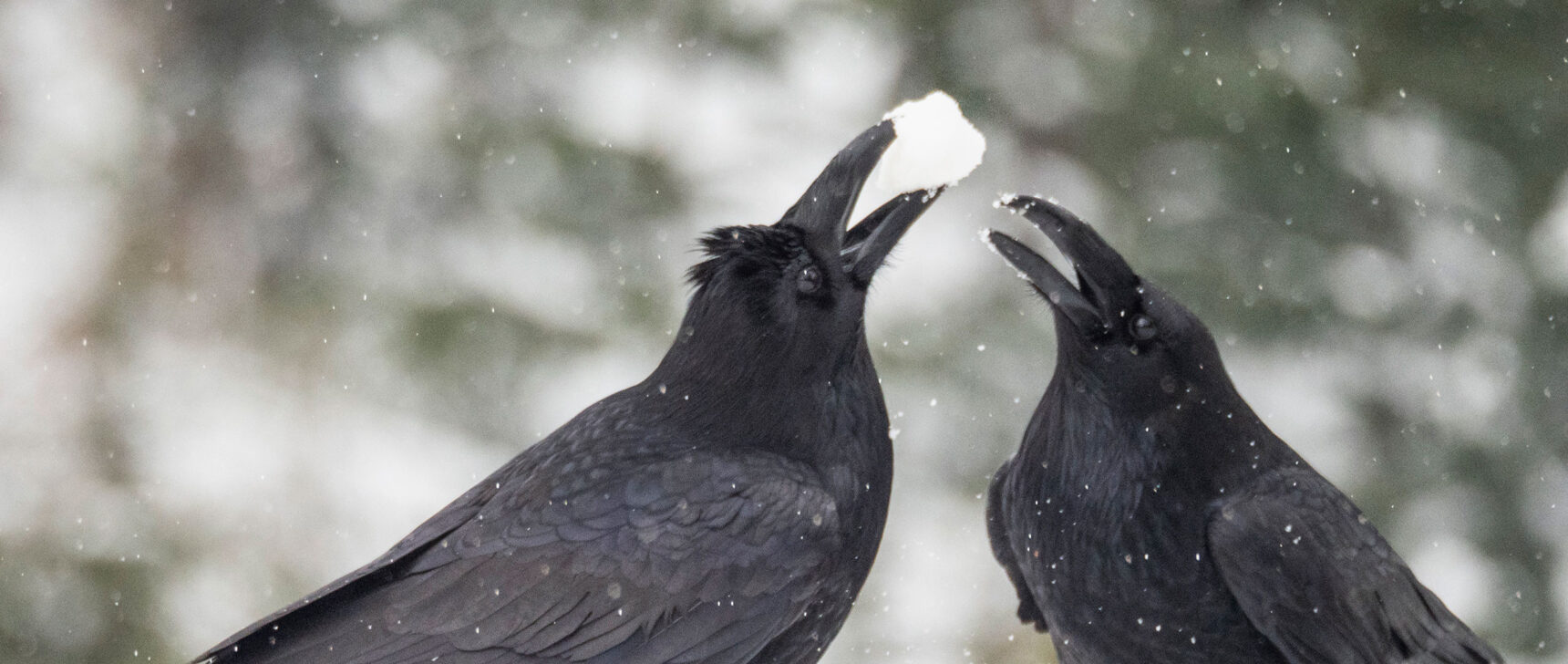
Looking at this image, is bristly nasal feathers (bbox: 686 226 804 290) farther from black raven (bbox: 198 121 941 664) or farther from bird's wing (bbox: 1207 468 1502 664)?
bird's wing (bbox: 1207 468 1502 664)

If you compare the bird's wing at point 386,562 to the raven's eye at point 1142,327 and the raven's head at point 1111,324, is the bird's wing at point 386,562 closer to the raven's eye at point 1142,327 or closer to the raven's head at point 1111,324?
the raven's head at point 1111,324

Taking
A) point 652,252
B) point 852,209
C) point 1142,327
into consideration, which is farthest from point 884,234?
point 652,252

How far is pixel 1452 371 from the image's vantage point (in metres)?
5.76

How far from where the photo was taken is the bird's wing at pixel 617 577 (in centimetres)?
256

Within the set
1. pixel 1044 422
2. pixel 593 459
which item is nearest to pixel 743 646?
pixel 593 459

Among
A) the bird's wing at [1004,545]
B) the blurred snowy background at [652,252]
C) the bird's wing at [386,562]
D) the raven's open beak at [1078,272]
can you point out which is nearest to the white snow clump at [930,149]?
the raven's open beak at [1078,272]

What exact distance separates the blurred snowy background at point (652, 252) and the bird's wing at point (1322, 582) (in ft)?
8.70

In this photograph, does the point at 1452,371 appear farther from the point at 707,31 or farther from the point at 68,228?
the point at 68,228

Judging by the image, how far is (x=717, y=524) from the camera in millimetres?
2643

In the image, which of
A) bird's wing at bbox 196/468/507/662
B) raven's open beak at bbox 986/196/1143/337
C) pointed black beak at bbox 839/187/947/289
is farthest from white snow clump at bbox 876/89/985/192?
bird's wing at bbox 196/468/507/662

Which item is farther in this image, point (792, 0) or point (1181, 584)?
point (792, 0)

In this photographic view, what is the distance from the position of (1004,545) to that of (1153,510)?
450mm

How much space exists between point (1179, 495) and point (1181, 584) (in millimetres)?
170

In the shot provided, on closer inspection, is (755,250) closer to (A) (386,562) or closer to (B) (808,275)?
(B) (808,275)
